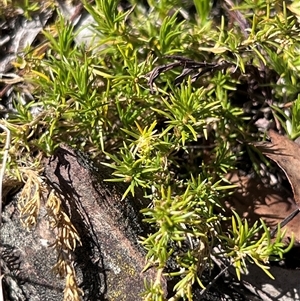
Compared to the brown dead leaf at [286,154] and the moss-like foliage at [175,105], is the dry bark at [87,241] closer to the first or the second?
the moss-like foliage at [175,105]

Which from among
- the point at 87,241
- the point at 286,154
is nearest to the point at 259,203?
the point at 286,154

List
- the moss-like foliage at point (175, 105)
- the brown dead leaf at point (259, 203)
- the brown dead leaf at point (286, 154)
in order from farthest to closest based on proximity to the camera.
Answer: the brown dead leaf at point (259, 203), the brown dead leaf at point (286, 154), the moss-like foliage at point (175, 105)

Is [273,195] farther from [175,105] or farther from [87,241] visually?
[87,241]

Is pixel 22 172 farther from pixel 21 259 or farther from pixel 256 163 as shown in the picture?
pixel 256 163

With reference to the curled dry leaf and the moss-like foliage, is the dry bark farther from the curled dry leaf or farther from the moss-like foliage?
the curled dry leaf

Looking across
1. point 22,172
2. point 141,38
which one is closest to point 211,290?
point 22,172

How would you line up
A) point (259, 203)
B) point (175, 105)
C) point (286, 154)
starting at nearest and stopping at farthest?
point (175, 105) < point (286, 154) < point (259, 203)

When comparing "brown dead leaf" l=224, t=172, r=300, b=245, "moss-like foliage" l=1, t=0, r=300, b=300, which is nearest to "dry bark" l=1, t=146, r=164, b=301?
"moss-like foliage" l=1, t=0, r=300, b=300

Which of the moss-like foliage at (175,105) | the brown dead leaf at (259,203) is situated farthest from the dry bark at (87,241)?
the brown dead leaf at (259,203)
